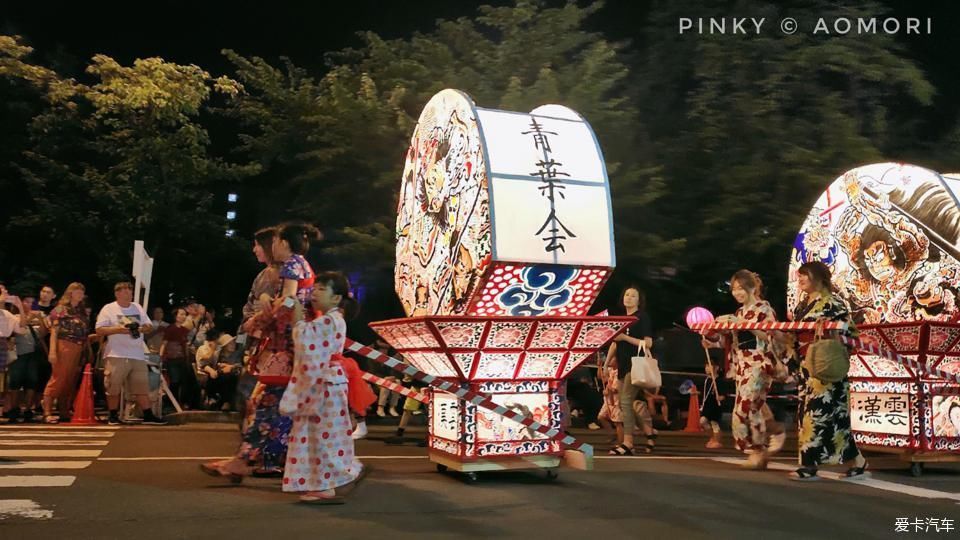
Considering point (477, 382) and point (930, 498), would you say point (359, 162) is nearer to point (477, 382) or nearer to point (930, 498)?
point (477, 382)

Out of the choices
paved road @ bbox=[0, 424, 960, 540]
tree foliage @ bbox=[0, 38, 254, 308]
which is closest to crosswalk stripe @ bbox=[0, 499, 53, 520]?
paved road @ bbox=[0, 424, 960, 540]

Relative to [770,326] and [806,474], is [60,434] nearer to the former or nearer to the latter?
[770,326]

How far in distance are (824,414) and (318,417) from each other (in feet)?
13.5

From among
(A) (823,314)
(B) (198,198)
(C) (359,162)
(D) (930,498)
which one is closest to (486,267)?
(A) (823,314)

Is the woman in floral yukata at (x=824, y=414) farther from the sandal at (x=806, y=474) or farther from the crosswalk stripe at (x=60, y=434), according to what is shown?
the crosswalk stripe at (x=60, y=434)

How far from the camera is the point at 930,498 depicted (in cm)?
655

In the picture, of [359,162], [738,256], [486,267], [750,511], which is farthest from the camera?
[359,162]

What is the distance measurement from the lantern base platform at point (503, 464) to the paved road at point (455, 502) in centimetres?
12

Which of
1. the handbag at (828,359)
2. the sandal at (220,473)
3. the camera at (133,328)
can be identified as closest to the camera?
the sandal at (220,473)

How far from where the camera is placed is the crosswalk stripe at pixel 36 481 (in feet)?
20.4

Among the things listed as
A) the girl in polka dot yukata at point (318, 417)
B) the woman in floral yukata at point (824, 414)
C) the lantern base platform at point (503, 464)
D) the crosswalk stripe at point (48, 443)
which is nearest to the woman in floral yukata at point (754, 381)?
the woman in floral yukata at point (824, 414)

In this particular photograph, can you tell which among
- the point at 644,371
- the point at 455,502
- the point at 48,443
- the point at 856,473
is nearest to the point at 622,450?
the point at 644,371

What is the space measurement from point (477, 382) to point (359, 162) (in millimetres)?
8035

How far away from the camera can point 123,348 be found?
37.5 feet
